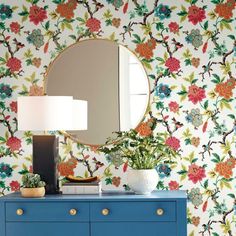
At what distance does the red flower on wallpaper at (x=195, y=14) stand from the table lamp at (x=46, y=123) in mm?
988

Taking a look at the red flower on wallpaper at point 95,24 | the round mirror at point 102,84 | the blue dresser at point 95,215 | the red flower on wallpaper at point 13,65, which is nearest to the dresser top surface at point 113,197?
the blue dresser at point 95,215

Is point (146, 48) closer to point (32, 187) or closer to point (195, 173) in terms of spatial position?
point (195, 173)

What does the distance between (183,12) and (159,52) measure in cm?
32

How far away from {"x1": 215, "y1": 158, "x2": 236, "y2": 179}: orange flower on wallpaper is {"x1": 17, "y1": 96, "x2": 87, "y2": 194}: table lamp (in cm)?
103

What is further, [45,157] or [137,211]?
[45,157]

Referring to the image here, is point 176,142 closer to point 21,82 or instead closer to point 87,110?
point 87,110

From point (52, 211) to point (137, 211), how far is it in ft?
1.72

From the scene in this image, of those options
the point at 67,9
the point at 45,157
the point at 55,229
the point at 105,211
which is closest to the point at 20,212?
the point at 55,229

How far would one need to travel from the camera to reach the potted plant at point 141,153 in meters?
3.98

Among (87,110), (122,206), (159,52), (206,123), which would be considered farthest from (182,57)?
(122,206)

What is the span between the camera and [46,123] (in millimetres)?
3893

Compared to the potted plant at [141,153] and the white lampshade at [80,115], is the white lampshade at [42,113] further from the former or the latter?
the potted plant at [141,153]

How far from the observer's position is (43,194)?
13.0 feet

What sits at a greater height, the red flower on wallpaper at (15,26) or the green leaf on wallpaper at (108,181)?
the red flower on wallpaper at (15,26)
